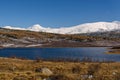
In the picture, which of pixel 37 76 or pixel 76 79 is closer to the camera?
pixel 76 79

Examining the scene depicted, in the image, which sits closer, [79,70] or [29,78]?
[29,78]

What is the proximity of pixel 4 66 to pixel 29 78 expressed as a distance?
14.8 metres

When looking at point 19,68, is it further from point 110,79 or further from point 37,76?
point 110,79

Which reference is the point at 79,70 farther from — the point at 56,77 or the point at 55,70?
the point at 56,77

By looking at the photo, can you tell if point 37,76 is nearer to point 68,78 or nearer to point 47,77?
point 47,77

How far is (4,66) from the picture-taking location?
48438 mm

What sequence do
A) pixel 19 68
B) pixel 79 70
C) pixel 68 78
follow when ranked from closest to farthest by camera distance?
pixel 68 78, pixel 79 70, pixel 19 68

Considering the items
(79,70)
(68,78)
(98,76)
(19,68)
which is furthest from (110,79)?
(19,68)

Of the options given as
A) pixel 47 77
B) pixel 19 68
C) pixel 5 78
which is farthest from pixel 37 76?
pixel 19 68

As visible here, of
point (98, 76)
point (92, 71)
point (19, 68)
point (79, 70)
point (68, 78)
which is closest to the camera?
point (68, 78)

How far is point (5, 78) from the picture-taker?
34562 millimetres

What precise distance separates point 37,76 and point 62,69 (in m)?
9.49

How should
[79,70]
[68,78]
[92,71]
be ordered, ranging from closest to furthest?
1. [68,78]
2. [92,71]
3. [79,70]

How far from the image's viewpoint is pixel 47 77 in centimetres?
3566
